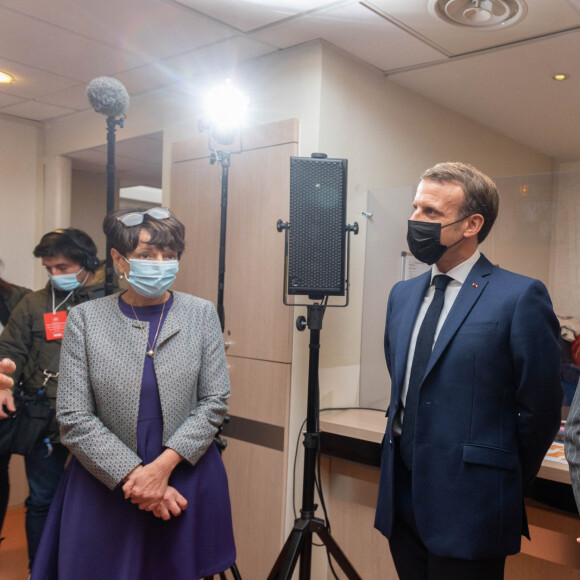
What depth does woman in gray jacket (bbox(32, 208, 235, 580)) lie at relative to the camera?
1708 millimetres

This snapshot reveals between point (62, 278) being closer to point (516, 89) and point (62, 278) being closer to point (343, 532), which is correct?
point (343, 532)

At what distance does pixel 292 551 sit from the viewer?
2.23 m

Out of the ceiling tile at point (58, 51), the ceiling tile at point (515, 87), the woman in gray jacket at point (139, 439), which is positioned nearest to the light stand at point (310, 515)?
the woman in gray jacket at point (139, 439)

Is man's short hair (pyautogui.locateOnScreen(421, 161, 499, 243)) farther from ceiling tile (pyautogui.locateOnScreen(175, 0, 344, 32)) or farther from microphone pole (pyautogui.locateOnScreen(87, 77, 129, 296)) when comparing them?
microphone pole (pyautogui.locateOnScreen(87, 77, 129, 296))

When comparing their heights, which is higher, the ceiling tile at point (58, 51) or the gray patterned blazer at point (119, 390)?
the ceiling tile at point (58, 51)

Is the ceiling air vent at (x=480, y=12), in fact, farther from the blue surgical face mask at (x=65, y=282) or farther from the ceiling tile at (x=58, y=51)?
the blue surgical face mask at (x=65, y=282)

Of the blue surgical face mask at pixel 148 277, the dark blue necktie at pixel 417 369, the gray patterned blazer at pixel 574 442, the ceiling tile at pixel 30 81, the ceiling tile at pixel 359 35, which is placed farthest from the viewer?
the ceiling tile at pixel 30 81

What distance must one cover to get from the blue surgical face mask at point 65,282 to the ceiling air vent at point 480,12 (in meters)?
1.84

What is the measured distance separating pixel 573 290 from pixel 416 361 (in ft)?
4.26

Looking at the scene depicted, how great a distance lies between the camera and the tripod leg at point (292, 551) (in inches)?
86.9

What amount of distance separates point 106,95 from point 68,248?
2.25ft

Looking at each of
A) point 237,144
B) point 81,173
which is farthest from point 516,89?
point 81,173

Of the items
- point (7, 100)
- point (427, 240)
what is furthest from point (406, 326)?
point (7, 100)

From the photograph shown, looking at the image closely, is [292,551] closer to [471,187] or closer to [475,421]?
[475,421]
